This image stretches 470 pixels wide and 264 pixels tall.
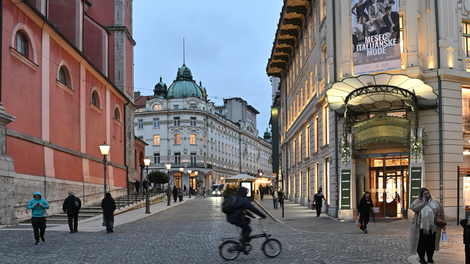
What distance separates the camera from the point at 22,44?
23.5m

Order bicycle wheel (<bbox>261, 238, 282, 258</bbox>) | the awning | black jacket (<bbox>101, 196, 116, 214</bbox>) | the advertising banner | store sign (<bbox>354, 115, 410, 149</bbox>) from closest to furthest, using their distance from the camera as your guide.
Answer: bicycle wheel (<bbox>261, 238, 282, 258</bbox>)
black jacket (<bbox>101, 196, 116, 214</bbox>)
the awning
store sign (<bbox>354, 115, 410, 149</bbox>)
the advertising banner

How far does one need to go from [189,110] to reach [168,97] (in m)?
4.97

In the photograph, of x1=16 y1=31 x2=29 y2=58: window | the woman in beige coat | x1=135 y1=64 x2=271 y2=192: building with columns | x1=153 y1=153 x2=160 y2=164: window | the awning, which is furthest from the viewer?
x1=153 y1=153 x2=160 y2=164: window

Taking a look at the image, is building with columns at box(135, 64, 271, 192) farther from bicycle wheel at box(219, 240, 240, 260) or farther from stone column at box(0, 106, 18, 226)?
bicycle wheel at box(219, 240, 240, 260)

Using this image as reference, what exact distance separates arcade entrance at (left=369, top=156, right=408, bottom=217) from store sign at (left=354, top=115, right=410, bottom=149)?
152 cm

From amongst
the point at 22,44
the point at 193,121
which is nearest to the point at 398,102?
the point at 22,44

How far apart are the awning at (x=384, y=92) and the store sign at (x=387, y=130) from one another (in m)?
0.75

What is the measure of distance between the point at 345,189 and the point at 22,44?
15.9 metres

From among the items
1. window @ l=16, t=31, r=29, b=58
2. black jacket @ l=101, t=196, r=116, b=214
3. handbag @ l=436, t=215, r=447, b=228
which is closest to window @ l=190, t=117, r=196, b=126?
window @ l=16, t=31, r=29, b=58

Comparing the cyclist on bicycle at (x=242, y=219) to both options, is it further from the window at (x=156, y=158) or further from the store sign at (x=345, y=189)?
the window at (x=156, y=158)

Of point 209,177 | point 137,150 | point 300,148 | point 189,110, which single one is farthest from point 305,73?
point 209,177

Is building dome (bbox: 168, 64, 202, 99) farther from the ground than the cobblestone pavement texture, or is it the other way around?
building dome (bbox: 168, 64, 202, 99)

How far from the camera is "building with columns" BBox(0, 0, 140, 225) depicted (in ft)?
70.4

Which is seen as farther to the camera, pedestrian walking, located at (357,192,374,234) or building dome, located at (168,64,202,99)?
building dome, located at (168,64,202,99)
